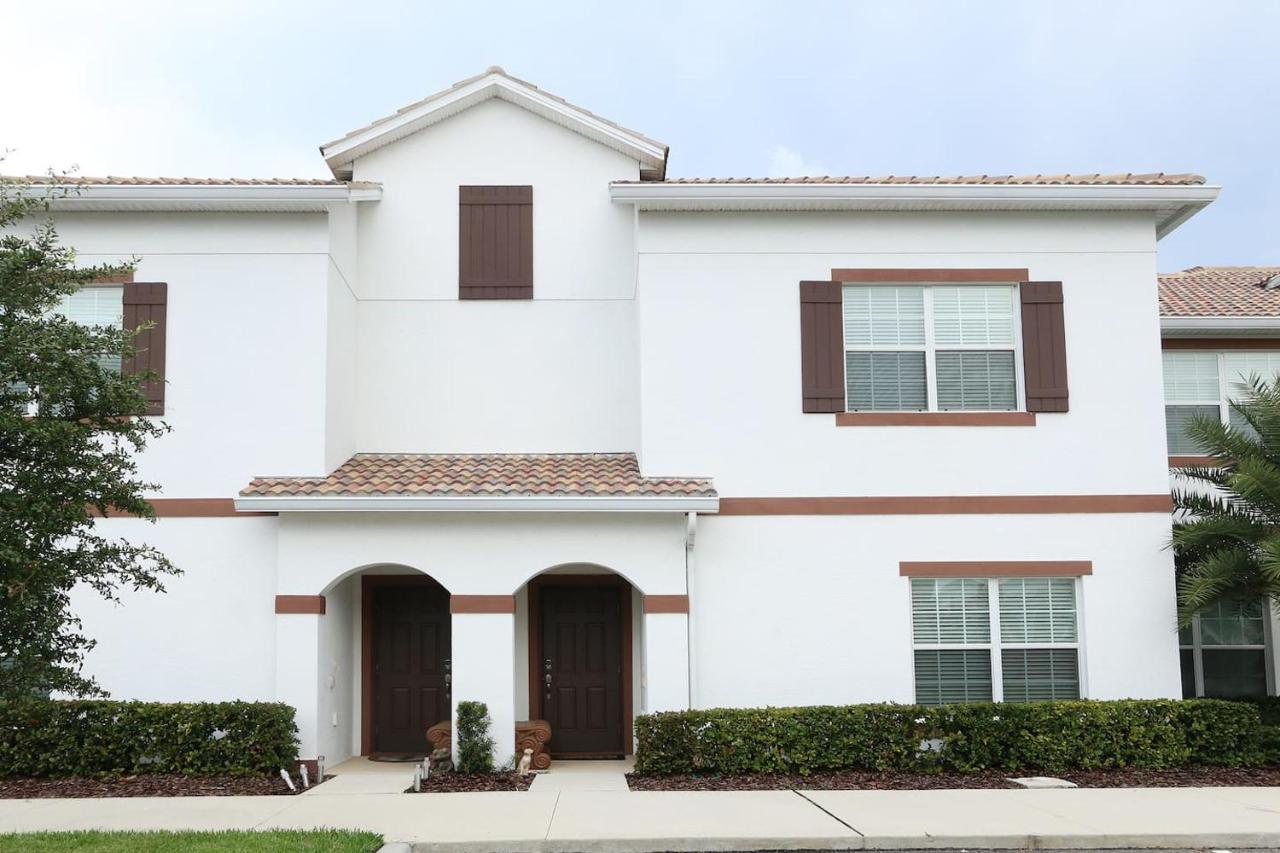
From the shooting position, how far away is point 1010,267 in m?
14.0

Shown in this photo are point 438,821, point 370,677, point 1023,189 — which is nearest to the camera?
point 438,821

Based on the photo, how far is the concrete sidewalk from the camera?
935 cm

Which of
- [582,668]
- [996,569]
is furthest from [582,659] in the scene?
[996,569]

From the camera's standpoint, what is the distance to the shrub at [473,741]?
12586mm

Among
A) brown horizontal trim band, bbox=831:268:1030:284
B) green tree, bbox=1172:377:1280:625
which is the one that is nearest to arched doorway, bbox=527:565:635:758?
brown horizontal trim band, bbox=831:268:1030:284

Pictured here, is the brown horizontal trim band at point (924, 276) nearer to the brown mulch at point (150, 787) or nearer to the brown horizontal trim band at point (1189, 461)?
the brown horizontal trim band at point (1189, 461)

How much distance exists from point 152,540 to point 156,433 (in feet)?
15.5

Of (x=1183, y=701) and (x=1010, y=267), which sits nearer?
(x=1183, y=701)

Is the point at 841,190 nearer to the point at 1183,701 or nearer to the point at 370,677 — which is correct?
the point at 1183,701

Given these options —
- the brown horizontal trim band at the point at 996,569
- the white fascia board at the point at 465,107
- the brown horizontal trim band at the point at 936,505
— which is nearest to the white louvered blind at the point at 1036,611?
the brown horizontal trim band at the point at 996,569

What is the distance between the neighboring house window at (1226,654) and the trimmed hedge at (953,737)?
2.49m

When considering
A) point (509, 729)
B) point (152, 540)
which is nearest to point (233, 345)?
point (152, 540)

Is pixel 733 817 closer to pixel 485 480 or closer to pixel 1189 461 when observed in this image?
pixel 485 480

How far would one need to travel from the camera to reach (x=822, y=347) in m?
13.8
